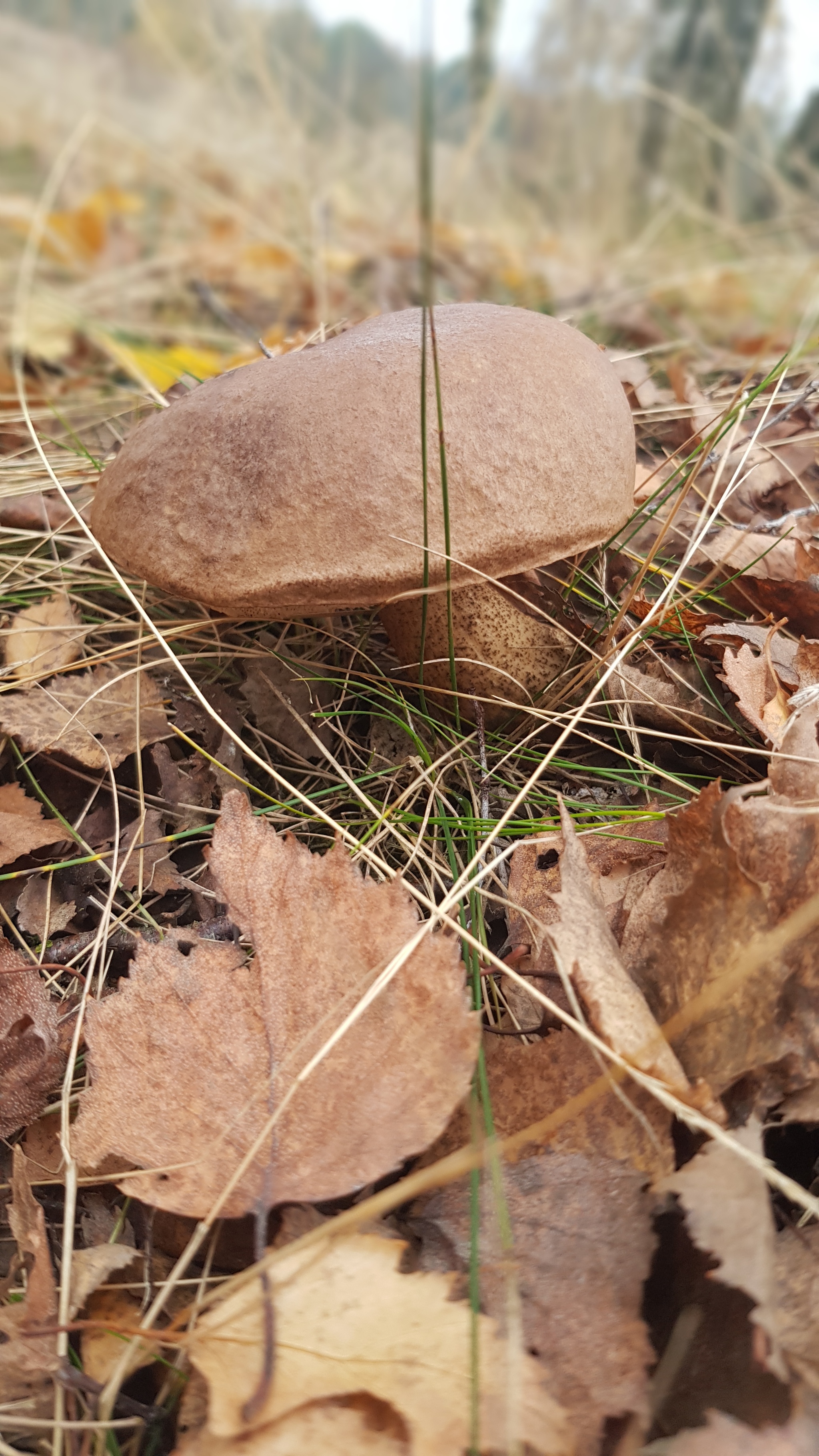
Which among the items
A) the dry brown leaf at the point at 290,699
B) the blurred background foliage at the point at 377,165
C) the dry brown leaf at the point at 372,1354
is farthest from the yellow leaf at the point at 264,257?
the dry brown leaf at the point at 372,1354

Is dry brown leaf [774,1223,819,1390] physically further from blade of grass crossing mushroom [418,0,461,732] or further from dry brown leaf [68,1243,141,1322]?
blade of grass crossing mushroom [418,0,461,732]

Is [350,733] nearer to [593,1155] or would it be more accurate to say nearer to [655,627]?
[655,627]

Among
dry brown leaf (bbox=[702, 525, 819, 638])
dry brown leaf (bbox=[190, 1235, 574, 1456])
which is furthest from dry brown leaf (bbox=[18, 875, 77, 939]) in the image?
dry brown leaf (bbox=[702, 525, 819, 638])

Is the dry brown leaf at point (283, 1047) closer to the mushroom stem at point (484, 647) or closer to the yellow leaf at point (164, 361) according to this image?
the mushroom stem at point (484, 647)

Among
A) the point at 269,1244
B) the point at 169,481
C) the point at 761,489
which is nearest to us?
the point at 269,1244

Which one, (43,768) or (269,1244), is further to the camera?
(43,768)

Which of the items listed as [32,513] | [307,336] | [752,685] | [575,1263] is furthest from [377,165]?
[575,1263]

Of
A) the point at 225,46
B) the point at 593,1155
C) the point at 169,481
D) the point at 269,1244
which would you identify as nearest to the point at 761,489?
the point at 169,481
